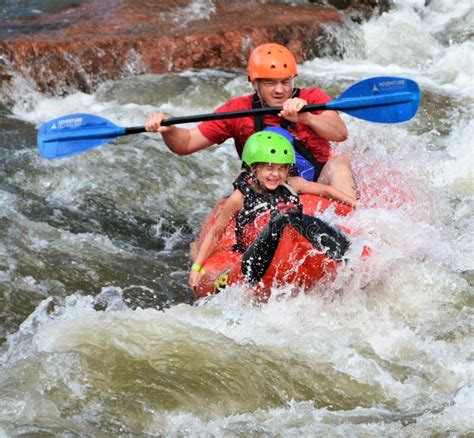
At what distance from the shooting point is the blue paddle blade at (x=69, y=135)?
634cm

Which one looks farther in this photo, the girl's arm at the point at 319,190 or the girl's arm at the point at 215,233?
the girl's arm at the point at 319,190

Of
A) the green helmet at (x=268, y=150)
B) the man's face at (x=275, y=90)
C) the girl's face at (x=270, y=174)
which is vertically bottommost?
the girl's face at (x=270, y=174)

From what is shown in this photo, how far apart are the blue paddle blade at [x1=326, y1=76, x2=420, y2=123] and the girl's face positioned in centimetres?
83

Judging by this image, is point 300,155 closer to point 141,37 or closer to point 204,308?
point 204,308

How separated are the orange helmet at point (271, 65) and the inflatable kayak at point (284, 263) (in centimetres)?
76

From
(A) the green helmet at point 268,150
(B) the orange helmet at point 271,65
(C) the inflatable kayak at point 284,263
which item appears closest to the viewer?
(C) the inflatable kayak at point 284,263

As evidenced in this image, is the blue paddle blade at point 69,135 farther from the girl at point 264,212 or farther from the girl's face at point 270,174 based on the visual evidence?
the girl's face at point 270,174

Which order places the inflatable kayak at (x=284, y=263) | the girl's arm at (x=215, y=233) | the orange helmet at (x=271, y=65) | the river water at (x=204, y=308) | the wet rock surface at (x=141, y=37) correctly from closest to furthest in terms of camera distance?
the river water at (x=204, y=308) < the inflatable kayak at (x=284, y=263) < the girl's arm at (x=215, y=233) < the orange helmet at (x=271, y=65) < the wet rock surface at (x=141, y=37)

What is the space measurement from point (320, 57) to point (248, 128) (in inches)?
181

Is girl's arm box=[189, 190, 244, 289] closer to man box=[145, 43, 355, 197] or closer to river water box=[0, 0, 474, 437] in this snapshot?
river water box=[0, 0, 474, 437]

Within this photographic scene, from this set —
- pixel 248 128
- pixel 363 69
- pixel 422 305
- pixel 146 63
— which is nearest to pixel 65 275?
pixel 248 128

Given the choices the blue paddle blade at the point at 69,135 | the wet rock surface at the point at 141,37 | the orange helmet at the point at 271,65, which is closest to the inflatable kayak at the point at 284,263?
the orange helmet at the point at 271,65

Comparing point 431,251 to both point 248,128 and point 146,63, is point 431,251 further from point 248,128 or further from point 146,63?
point 146,63

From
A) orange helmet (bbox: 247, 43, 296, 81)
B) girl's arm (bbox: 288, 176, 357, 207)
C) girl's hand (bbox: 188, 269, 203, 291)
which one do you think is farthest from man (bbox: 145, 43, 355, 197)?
girl's hand (bbox: 188, 269, 203, 291)
